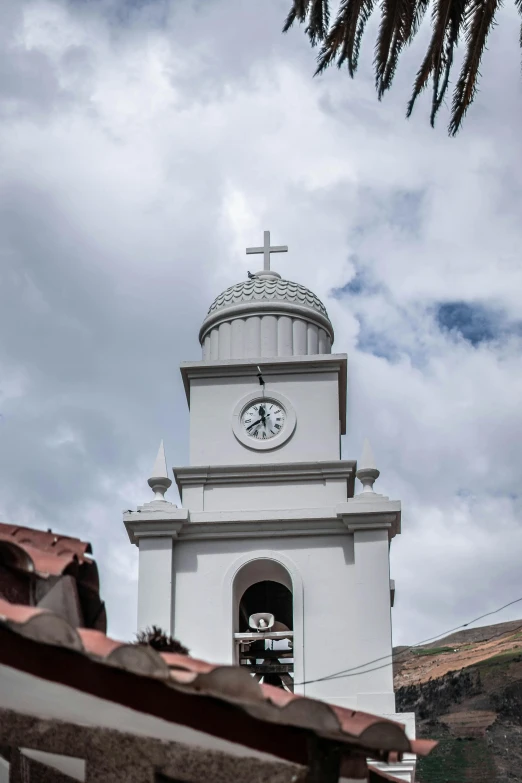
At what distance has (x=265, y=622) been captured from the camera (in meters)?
17.2

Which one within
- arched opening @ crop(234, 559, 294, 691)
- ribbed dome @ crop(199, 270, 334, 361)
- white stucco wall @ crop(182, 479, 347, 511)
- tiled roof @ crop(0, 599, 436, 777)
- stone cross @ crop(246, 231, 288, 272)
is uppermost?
stone cross @ crop(246, 231, 288, 272)

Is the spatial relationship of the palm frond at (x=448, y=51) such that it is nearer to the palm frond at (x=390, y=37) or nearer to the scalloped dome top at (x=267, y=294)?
the palm frond at (x=390, y=37)

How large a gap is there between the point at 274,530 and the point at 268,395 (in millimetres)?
2113

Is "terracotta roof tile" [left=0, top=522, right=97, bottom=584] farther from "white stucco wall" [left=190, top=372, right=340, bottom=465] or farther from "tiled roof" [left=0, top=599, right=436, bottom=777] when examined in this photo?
"white stucco wall" [left=190, top=372, right=340, bottom=465]

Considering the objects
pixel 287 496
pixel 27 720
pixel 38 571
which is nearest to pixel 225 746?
pixel 27 720

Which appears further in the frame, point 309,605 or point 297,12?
point 309,605

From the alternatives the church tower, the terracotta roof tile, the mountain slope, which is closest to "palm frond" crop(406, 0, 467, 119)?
the terracotta roof tile

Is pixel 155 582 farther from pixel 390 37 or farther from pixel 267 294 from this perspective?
pixel 390 37

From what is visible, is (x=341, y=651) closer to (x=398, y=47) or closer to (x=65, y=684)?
(x=398, y=47)

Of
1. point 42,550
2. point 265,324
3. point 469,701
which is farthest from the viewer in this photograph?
point 469,701

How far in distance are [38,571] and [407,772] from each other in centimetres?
983

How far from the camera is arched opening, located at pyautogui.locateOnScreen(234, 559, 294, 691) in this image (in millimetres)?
16969

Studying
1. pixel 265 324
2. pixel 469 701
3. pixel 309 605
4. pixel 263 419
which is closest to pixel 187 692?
pixel 309 605

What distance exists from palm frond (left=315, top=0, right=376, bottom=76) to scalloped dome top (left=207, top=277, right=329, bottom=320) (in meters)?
11.2
